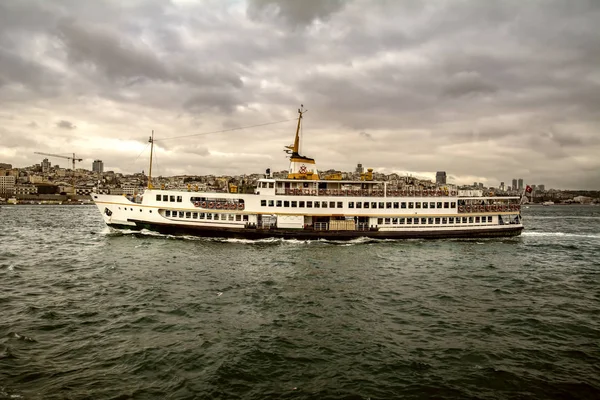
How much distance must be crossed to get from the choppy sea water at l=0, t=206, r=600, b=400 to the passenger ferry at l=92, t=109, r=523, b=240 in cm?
1034

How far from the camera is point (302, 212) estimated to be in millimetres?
41250

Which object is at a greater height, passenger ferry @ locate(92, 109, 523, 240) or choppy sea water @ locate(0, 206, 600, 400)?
passenger ferry @ locate(92, 109, 523, 240)

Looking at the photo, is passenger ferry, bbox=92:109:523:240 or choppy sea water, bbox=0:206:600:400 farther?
passenger ferry, bbox=92:109:523:240

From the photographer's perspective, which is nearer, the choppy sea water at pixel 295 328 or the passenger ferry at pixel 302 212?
the choppy sea water at pixel 295 328

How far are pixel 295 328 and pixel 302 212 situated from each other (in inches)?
1017

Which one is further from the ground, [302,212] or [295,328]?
[302,212]

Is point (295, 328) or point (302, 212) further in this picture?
point (302, 212)

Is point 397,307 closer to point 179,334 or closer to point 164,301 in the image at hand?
point 179,334

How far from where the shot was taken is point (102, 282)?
2283 cm

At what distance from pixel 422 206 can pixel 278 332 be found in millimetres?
31686

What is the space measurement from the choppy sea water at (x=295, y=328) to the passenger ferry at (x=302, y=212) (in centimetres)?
1034

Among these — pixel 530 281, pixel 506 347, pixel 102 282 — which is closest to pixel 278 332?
pixel 506 347

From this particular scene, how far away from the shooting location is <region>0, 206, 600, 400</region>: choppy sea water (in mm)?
11328

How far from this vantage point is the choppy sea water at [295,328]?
37.2 feet
